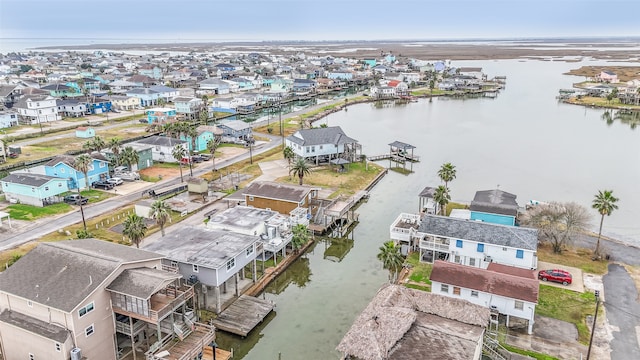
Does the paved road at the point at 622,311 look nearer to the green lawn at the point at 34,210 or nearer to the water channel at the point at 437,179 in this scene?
the water channel at the point at 437,179

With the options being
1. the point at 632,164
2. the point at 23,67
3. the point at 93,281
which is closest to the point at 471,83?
the point at 632,164

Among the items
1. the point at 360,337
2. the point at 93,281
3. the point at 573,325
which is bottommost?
the point at 573,325

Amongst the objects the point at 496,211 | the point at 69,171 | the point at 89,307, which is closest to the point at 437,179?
the point at 496,211

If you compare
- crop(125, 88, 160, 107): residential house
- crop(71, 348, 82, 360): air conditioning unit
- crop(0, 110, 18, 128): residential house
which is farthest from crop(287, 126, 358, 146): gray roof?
crop(125, 88, 160, 107): residential house

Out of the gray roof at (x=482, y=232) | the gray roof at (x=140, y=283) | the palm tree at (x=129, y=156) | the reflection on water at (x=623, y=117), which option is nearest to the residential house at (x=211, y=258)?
the gray roof at (x=140, y=283)

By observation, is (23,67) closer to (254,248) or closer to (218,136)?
(218,136)
